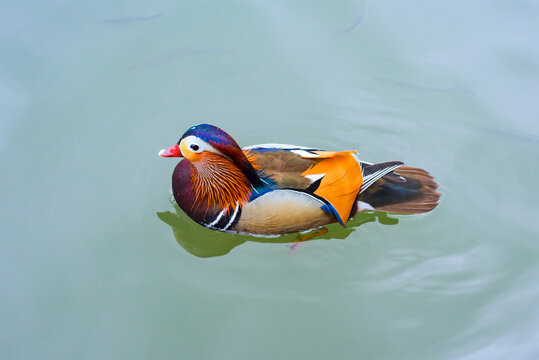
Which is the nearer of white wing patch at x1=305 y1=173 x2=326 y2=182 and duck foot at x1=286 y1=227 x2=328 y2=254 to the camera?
white wing patch at x1=305 y1=173 x2=326 y2=182

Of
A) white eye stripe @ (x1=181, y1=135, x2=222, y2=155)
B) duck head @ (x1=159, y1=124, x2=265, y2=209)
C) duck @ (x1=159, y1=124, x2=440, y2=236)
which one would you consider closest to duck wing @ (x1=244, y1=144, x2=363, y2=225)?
duck @ (x1=159, y1=124, x2=440, y2=236)

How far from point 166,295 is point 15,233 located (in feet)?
3.83

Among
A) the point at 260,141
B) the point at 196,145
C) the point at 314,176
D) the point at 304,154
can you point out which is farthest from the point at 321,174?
the point at 260,141

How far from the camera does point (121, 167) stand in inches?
167

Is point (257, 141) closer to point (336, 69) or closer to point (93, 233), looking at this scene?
point (336, 69)

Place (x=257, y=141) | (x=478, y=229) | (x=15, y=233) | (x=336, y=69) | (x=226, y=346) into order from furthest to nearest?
(x=336, y=69) < (x=257, y=141) < (x=478, y=229) < (x=15, y=233) < (x=226, y=346)

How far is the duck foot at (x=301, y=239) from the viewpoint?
381cm

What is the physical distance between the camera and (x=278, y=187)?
3639 mm

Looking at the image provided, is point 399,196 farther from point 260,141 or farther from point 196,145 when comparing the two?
point 196,145

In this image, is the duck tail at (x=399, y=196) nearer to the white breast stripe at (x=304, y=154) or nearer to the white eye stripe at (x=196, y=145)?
the white breast stripe at (x=304, y=154)

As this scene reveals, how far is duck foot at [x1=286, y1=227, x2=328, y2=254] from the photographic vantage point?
12.5 ft

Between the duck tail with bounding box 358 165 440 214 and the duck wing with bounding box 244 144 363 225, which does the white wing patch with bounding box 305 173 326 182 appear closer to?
the duck wing with bounding box 244 144 363 225

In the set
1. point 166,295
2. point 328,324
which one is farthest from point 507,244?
point 166,295

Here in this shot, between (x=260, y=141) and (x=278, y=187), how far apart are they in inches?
39.2
